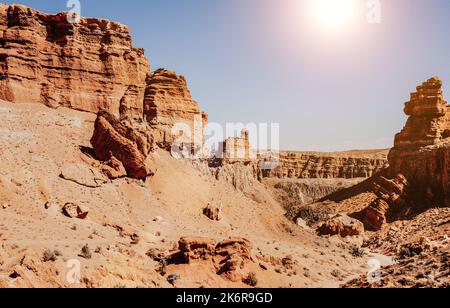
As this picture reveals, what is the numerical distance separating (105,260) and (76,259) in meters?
1.41

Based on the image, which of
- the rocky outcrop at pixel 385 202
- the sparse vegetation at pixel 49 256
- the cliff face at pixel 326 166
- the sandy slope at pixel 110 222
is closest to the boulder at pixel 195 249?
the sandy slope at pixel 110 222

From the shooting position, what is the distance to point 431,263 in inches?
711

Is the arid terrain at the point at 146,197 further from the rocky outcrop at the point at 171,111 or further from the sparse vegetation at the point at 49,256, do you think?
the rocky outcrop at the point at 171,111

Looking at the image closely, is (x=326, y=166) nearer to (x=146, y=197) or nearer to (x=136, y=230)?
(x=146, y=197)

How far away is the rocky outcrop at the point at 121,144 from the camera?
3272cm

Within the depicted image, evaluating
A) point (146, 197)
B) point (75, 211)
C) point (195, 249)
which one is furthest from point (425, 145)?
point (75, 211)

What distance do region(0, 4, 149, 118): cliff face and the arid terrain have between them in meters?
0.10

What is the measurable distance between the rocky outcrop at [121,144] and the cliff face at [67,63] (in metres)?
8.75

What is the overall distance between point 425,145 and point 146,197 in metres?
38.0

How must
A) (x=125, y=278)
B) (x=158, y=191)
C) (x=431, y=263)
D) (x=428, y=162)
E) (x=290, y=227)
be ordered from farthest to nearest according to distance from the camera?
(x=428, y=162)
(x=290, y=227)
(x=158, y=191)
(x=125, y=278)
(x=431, y=263)

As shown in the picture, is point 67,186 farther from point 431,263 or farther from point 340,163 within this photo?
point 340,163

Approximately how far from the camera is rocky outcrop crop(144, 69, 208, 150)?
45500 millimetres

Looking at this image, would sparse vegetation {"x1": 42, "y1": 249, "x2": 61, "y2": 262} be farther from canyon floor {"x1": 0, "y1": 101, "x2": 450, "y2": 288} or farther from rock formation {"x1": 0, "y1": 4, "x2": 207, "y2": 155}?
rock formation {"x1": 0, "y1": 4, "x2": 207, "y2": 155}
